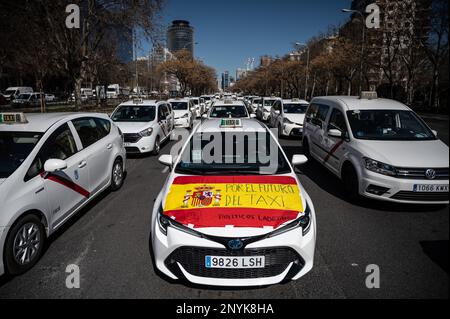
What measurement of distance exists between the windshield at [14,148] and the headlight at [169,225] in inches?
74.1

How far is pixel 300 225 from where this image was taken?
2.91 meters

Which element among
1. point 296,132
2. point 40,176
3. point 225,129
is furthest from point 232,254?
point 296,132

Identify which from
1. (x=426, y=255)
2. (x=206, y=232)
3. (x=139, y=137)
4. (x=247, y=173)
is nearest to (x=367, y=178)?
(x=426, y=255)

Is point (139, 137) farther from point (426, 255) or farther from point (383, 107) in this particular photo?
point (426, 255)

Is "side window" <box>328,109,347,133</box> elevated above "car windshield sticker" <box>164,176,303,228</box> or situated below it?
Result: above

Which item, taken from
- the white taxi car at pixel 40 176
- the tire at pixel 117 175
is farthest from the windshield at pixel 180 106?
the white taxi car at pixel 40 176

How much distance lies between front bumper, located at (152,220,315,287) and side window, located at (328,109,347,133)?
3.94 metres

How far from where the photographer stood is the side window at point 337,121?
622 cm

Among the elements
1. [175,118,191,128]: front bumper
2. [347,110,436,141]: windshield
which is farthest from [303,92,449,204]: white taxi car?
[175,118,191,128]: front bumper

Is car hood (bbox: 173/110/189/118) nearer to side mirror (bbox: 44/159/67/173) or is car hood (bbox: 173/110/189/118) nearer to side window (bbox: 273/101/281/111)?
side window (bbox: 273/101/281/111)

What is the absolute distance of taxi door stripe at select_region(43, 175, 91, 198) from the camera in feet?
12.7

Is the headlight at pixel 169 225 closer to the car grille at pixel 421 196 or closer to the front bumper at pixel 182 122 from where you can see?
the car grille at pixel 421 196

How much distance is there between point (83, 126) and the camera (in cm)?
511
